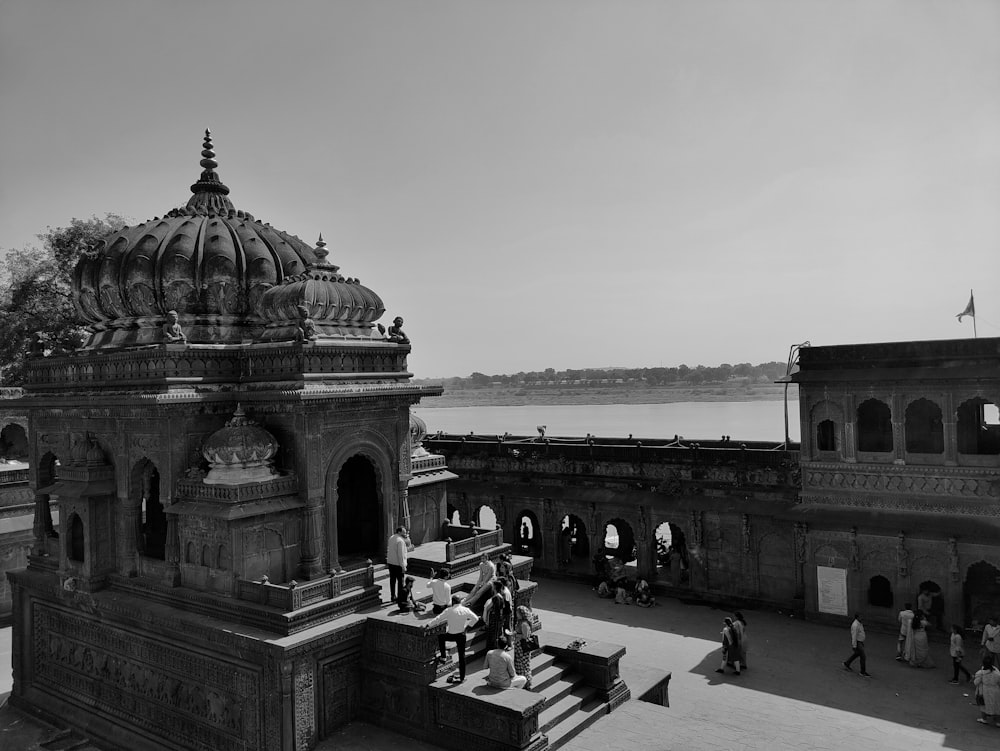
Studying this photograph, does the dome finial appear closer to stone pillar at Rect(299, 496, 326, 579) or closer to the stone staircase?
stone pillar at Rect(299, 496, 326, 579)

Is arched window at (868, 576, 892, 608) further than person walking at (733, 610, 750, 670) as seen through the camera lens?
Yes

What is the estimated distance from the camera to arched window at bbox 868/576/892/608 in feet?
61.2

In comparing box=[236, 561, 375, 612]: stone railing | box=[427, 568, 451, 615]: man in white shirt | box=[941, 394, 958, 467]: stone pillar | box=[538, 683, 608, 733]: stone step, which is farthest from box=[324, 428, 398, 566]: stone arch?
box=[941, 394, 958, 467]: stone pillar

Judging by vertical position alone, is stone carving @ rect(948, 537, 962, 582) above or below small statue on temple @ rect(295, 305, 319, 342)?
below

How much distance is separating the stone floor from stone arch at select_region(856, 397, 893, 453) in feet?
16.2

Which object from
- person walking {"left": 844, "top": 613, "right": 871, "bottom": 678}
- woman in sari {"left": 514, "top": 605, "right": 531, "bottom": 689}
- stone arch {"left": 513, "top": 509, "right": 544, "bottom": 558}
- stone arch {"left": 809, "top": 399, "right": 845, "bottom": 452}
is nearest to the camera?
woman in sari {"left": 514, "top": 605, "right": 531, "bottom": 689}

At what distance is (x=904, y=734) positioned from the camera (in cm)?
1279

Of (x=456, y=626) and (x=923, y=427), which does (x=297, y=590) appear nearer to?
(x=456, y=626)

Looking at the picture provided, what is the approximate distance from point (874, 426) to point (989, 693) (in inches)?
319

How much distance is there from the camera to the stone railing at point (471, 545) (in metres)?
14.9

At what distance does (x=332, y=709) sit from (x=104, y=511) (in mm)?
6599

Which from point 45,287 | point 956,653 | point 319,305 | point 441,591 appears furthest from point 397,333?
point 45,287

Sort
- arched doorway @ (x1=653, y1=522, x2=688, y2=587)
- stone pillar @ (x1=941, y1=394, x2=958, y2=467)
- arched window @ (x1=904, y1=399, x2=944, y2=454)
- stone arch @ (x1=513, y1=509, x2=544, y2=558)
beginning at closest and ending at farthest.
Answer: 1. stone pillar @ (x1=941, y1=394, x2=958, y2=467)
2. arched window @ (x1=904, y1=399, x2=944, y2=454)
3. arched doorway @ (x1=653, y1=522, x2=688, y2=587)
4. stone arch @ (x1=513, y1=509, x2=544, y2=558)

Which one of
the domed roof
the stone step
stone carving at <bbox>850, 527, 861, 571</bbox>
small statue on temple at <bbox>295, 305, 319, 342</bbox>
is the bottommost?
the stone step
